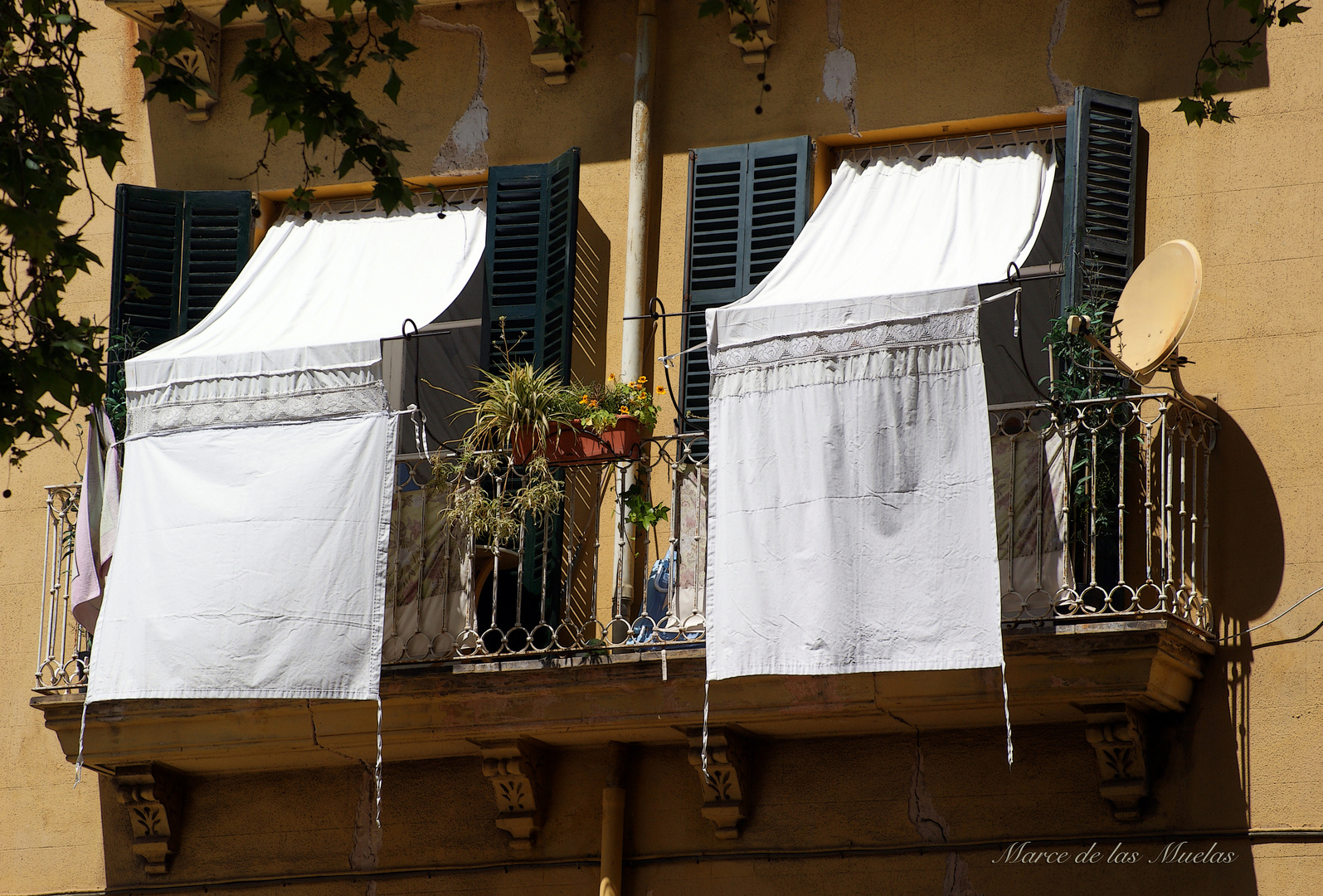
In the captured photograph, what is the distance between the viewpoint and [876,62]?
10039 millimetres

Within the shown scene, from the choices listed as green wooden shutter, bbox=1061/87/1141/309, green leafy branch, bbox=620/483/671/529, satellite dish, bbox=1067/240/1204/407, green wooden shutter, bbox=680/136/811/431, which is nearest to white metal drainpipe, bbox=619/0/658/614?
green wooden shutter, bbox=680/136/811/431

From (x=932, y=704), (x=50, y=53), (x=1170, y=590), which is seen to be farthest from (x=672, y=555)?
(x=50, y=53)

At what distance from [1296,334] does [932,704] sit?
99.9 inches

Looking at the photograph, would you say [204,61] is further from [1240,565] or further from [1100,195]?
[1240,565]

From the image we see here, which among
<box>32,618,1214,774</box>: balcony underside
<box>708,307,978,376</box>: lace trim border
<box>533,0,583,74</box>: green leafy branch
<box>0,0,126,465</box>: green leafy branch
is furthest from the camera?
<box>533,0,583,74</box>: green leafy branch

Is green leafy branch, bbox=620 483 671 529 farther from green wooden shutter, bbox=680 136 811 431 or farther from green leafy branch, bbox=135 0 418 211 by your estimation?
green leafy branch, bbox=135 0 418 211

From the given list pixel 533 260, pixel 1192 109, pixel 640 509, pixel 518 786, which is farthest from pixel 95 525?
pixel 1192 109

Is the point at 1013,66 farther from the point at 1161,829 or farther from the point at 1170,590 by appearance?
the point at 1161,829

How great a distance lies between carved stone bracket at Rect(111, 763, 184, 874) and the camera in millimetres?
9812

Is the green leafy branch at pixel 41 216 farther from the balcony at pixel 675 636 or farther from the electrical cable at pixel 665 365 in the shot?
the electrical cable at pixel 665 365

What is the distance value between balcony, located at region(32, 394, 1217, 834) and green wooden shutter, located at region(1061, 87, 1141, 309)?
724 millimetres

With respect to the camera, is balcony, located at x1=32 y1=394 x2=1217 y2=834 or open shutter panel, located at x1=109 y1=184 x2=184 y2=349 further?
open shutter panel, located at x1=109 y1=184 x2=184 y2=349

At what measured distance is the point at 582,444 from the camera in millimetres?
9016

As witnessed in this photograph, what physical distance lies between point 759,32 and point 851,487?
10.2ft
